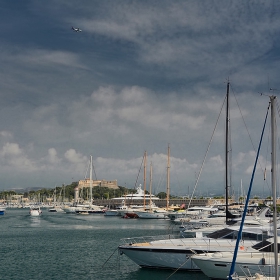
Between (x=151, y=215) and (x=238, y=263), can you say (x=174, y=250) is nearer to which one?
(x=238, y=263)

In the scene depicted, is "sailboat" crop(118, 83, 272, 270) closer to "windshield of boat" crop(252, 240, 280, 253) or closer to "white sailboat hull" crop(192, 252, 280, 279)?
"windshield of boat" crop(252, 240, 280, 253)

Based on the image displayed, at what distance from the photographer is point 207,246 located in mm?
30969

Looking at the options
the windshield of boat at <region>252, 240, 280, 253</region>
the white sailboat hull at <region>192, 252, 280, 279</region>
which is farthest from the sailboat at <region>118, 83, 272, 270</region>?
the white sailboat hull at <region>192, 252, 280, 279</region>

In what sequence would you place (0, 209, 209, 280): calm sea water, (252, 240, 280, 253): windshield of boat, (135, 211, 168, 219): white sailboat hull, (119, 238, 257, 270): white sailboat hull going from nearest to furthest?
(252, 240, 280, 253): windshield of boat, (119, 238, 257, 270): white sailboat hull, (0, 209, 209, 280): calm sea water, (135, 211, 168, 219): white sailboat hull

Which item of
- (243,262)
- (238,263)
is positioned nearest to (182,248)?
(238,263)

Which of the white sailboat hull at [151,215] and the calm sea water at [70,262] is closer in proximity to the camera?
the calm sea water at [70,262]

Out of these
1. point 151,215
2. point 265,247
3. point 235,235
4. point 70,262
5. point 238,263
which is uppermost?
point 235,235

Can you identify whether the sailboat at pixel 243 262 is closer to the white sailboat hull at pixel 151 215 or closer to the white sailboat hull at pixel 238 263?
the white sailboat hull at pixel 238 263

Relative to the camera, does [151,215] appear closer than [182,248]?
No

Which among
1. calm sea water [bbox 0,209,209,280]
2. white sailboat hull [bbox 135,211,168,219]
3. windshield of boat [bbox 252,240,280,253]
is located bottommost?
white sailboat hull [bbox 135,211,168,219]

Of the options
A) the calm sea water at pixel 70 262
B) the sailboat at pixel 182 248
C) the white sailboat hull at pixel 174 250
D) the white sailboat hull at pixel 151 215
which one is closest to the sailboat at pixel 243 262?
the sailboat at pixel 182 248

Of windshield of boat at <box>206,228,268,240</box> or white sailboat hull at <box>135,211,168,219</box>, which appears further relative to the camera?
white sailboat hull at <box>135,211,168,219</box>

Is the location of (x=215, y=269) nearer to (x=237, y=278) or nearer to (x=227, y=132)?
(x=237, y=278)

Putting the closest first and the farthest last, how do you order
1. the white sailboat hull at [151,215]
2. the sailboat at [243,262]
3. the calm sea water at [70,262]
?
the sailboat at [243,262] → the calm sea water at [70,262] → the white sailboat hull at [151,215]
